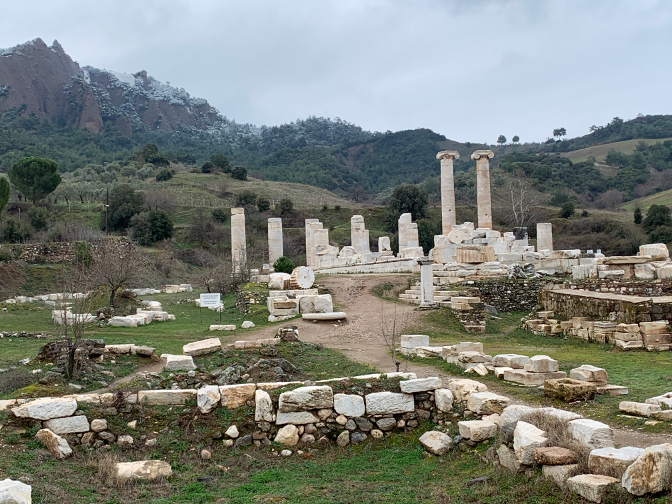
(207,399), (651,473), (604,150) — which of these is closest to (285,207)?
(207,399)

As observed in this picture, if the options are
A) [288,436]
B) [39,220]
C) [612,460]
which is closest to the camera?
[612,460]

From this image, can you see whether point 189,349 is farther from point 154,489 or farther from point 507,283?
point 507,283

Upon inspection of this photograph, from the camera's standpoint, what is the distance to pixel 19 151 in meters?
93.1

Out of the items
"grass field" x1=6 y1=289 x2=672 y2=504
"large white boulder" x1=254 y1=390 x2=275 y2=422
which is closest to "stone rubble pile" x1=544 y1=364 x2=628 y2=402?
"grass field" x1=6 y1=289 x2=672 y2=504

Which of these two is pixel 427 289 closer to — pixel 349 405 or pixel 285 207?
pixel 349 405

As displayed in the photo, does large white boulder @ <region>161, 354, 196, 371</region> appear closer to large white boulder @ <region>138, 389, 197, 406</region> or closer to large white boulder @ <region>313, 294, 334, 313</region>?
large white boulder @ <region>138, 389, 197, 406</region>

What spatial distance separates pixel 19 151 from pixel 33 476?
9915cm

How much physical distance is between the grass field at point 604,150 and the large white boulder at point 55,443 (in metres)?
104

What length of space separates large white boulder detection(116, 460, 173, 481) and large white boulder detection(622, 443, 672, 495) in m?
4.68

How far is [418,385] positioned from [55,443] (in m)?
4.66

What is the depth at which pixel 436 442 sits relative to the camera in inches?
294

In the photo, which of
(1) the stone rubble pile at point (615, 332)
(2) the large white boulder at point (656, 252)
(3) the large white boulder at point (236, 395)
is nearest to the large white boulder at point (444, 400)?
(3) the large white boulder at point (236, 395)

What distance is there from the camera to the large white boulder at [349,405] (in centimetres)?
819

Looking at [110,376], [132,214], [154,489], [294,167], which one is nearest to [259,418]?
[154,489]
